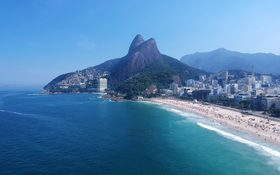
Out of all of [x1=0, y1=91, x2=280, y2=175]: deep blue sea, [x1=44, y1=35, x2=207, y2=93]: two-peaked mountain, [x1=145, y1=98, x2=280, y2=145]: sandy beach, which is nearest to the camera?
[x1=0, y1=91, x2=280, y2=175]: deep blue sea

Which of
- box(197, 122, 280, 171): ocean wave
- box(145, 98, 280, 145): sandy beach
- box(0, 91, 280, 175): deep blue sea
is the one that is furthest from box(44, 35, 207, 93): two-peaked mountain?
box(197, 122, 280, 171): ocean wave

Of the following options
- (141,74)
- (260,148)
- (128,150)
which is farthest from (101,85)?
(260,148)

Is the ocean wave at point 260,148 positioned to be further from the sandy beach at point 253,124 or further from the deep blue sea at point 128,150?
the sandy beach at point 253,124

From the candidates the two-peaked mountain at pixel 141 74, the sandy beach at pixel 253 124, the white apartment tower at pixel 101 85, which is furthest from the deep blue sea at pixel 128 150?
the white apartment tower at pixel 101 85

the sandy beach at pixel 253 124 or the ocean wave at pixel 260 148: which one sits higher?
the sandy beach at pixel 253 124

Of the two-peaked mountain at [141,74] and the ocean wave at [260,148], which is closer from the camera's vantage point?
the ocean wave at [260,148]

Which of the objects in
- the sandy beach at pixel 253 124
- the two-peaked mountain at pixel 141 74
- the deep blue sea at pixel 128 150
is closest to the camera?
the deep blue sea at pixel 128 150

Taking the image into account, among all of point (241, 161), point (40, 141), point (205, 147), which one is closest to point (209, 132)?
point (205, 147)

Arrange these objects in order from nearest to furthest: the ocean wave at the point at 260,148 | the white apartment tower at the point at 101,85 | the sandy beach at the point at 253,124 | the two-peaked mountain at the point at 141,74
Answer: the ocean wave at the point at 260,148 → the sandy beach at the point at 253,124 → the two-peaked mountain at the point at 141,74 → the white apartment tower at the point at 101,85

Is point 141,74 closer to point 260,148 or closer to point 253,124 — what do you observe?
point 253,124

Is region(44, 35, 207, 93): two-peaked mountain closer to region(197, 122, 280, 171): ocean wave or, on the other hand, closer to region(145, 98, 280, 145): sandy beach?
region(145, 98, 280, 145): sandy beach
